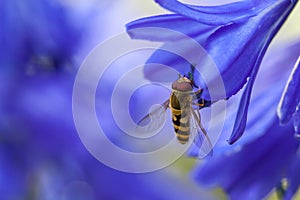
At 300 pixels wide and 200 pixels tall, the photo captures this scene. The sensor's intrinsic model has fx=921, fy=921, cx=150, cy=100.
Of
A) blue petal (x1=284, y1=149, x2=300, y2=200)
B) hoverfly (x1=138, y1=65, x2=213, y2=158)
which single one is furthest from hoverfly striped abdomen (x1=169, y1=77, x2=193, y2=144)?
blue petal (x1=284, y1=149, x2=300, y2=200)

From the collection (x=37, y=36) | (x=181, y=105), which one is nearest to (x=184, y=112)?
(x=181, y=105)

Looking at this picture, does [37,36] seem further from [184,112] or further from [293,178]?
[293,178]

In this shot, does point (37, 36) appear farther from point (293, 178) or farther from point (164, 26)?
point (293, 178)

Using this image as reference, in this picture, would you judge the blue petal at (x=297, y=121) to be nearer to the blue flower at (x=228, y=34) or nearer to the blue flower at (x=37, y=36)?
the blue flower at (x=228, y=34)

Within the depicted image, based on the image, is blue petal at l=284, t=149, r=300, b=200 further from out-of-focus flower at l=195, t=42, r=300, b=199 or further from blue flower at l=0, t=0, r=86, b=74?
blue flower at l=0, t=0, r=86, b=74

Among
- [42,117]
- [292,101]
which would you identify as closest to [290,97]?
[292,101]

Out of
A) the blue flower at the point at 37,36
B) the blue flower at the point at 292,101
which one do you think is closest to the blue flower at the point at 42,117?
the blue flower at the point at 37,36

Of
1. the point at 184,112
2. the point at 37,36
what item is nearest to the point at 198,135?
the point at 184,112

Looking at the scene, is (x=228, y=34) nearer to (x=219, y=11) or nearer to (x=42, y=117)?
(x=219, y=11)
